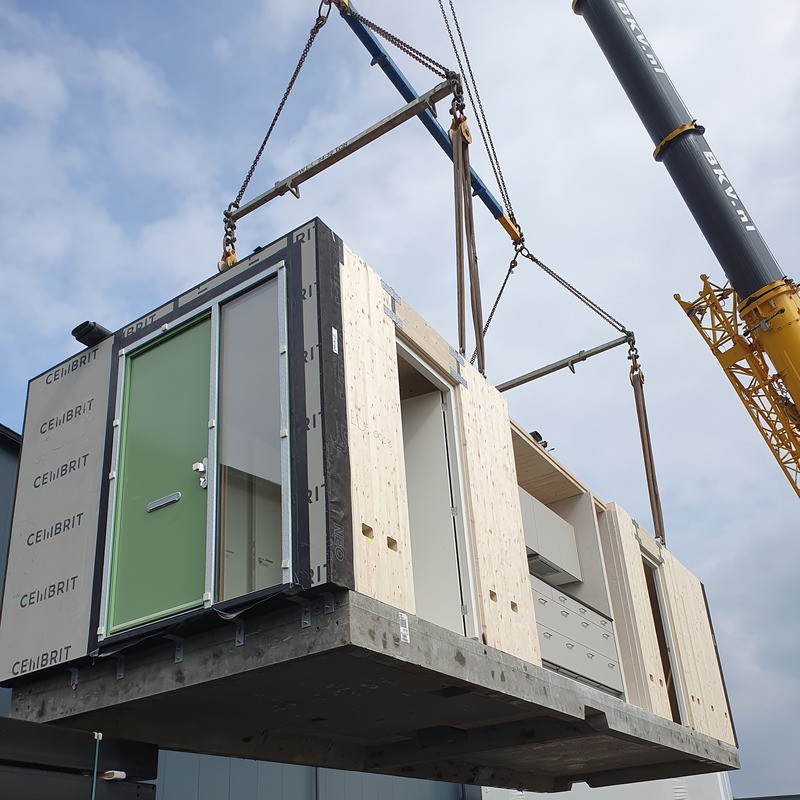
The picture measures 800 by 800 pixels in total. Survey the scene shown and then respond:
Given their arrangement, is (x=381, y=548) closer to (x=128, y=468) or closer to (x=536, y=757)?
(x=128, y=468)

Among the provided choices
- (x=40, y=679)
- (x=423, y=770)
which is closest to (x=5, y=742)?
(x=40, y=679)

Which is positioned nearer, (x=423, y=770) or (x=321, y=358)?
(x=321, y=358)

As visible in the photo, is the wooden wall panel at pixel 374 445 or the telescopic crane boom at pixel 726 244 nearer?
the wooden wall panel at pixel 374 445

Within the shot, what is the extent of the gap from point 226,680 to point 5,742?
1.53 metres

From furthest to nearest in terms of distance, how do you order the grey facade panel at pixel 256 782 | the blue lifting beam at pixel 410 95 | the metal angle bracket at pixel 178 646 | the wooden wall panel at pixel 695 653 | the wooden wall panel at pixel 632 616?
the blue lifting beam at pixel 410 95, the wooden wall panel at pixel 695 653, the wooden wall panel at pixel 632 616, the grey facade panel at pixel 256 782, the metal angle bracket at pixel 178 646

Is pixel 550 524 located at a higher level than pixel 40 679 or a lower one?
higher

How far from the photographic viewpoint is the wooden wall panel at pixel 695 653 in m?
13.4

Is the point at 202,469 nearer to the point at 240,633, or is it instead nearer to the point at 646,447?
the point at 240,633

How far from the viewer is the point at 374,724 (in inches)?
350

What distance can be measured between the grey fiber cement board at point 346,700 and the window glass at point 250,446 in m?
A: 0.42

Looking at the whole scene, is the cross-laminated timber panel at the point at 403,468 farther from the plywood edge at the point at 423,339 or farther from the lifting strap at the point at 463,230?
the lifting strap at the point at 463,230

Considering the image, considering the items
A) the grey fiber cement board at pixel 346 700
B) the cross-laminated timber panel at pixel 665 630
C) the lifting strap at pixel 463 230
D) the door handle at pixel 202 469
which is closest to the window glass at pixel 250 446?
the door handle at pixel 202 469

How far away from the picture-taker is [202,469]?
7.16 m

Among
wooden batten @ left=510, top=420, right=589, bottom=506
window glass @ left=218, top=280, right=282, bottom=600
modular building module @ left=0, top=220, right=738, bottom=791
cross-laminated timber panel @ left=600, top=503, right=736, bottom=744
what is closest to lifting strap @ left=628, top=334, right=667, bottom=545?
cross-laminated timber panel @ left=600, top=503, right=736, bottom=744
